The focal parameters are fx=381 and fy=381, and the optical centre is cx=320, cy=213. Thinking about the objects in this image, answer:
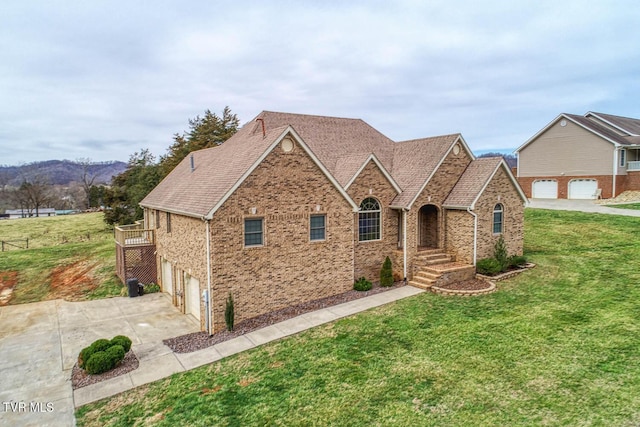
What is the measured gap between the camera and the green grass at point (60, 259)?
19.9m

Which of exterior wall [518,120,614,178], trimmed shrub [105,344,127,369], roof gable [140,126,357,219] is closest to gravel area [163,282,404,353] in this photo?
trimmed shrub [105,344,127,369]

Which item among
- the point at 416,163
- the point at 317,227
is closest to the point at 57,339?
the point at 317,227

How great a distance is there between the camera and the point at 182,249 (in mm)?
16016

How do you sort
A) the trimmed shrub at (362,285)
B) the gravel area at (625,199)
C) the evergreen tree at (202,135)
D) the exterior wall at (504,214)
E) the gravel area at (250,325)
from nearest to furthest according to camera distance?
the gravel area at (250,325) < the trimmed shrub at (362,285) < the exterior wall at (504,214) < the gravel area at (625,199) < the evergreen tree at (202,135)

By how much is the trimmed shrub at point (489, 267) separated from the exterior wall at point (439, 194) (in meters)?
1.66

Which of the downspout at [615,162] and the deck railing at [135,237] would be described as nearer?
the deck railing at [135,237]

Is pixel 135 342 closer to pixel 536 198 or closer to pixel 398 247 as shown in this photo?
pixel 398 247

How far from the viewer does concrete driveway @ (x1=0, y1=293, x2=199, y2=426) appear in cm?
954

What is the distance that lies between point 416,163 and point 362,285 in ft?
23.0

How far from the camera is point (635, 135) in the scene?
116ft

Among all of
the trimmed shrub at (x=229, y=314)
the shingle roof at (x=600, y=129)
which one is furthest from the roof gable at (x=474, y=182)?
Result: the shingle roof at (x=600, y=129)

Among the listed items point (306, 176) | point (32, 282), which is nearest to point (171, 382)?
point (306, 176)

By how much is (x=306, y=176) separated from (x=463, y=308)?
7.54m

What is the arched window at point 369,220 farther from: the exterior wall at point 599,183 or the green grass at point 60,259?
the exterior wall at point 599,183
